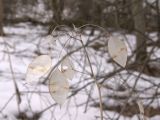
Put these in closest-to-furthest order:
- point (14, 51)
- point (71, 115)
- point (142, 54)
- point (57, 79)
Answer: point (57, 79) < point (71, 115) < point (142, 54) < point (14, 51)

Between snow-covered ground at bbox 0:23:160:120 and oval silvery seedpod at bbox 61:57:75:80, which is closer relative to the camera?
oval silvery seedpod at bbox 61:57:75:80

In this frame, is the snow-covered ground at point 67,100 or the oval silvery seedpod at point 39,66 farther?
the snow-covered ground at point 67,100

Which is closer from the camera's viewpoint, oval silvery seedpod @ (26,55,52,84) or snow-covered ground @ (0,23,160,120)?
oval silvery seedpod @ (26,55,52,84)

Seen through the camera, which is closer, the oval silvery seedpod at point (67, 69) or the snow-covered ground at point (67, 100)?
the oval silvery seedpod at point (67, 69)

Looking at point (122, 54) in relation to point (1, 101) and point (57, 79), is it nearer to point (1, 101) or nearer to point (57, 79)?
point (57, 79)

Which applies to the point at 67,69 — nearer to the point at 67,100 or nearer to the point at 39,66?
the point at 39,66

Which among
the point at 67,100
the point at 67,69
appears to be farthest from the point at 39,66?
the point at 67,100

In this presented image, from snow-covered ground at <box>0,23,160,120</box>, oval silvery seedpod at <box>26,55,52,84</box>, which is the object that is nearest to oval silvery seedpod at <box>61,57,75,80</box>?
oval silvery seedpod at <box>26,55,52,84</box>

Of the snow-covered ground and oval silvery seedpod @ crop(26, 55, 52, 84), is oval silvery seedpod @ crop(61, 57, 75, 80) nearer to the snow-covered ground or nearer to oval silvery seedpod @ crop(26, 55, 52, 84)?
oval silvery seedpod @ crop(26, 55, 52, 84)

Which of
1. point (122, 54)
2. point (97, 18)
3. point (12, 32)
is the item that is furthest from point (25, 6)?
point (122, 54)

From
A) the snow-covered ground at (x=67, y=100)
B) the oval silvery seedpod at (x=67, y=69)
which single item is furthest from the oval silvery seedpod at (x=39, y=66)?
the snow-covered ground at (x=67, y=100)

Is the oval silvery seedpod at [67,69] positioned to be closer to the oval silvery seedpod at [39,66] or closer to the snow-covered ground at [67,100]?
the oval silvery seedpod at [39,66]
